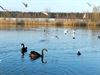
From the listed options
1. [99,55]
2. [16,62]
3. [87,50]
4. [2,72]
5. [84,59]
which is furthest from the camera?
[87,50]

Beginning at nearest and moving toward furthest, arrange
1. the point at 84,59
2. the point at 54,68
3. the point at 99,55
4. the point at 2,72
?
the point at 2,72
the point at 54,68
the point at 84,59
the point at 99,55

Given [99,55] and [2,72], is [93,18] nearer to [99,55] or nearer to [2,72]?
[99,55]

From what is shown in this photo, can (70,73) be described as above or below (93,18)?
below

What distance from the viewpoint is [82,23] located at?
58.8 m

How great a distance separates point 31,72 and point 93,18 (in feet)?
152

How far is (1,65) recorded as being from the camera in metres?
17.8

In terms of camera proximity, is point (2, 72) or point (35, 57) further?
point (35, 57)

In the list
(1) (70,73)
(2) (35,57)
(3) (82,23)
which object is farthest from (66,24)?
(1) (70,73)

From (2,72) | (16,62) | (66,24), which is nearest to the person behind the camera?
(2,72)

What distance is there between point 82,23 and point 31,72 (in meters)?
43.3

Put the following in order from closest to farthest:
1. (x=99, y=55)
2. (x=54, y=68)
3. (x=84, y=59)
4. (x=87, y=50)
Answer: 1. (x=54, y=68)
2. (x=84, y=59)
3. (x=99, y=55)
4. (x=87, y=50)

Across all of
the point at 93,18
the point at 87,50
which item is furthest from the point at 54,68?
the point at 93,18

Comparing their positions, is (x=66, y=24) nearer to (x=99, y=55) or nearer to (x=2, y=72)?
(x=99, y=55)

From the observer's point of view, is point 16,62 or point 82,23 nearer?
point 16,62
